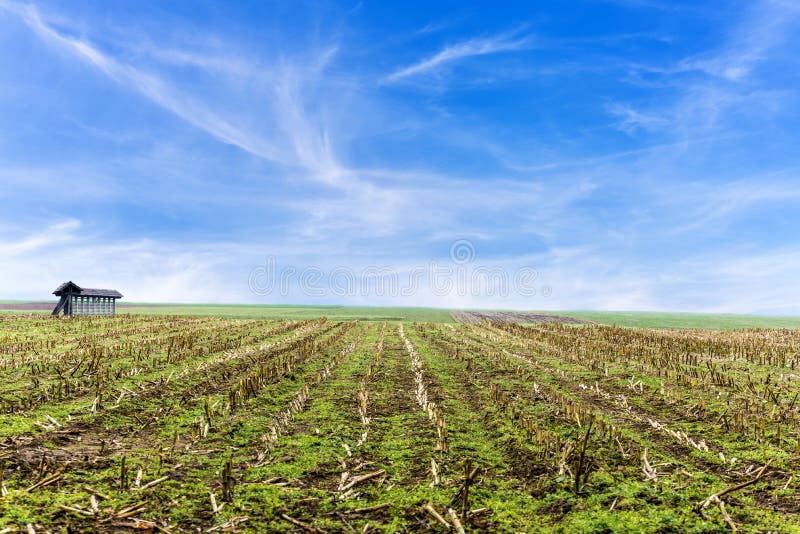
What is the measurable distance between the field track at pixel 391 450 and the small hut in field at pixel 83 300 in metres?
48.7

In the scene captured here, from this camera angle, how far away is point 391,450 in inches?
368

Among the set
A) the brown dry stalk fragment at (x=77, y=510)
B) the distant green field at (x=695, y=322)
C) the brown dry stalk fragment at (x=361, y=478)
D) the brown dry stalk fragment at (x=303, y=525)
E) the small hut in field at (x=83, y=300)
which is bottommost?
the brown dry stalk fragment at (x=303, y=525)

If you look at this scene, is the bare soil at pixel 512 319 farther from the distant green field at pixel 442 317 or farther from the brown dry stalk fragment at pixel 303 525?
the brown dry stalk fragment at pixel 303 525

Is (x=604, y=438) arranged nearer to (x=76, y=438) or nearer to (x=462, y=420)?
(x=462, y=420)

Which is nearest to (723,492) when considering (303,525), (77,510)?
(303,525)

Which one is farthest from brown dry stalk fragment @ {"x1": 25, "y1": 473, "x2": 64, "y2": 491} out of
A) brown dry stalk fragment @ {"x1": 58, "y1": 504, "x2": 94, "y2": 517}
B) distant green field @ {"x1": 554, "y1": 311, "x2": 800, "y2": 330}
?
distant green field @ {"x1": 554, "y1": 311, "x2": 800, "y2": 330}

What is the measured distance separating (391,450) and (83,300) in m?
65.6

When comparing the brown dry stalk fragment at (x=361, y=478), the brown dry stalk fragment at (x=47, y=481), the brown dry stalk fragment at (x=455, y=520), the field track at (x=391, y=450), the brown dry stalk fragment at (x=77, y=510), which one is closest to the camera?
the brown dry stalk fragment at (x=455, y=520)

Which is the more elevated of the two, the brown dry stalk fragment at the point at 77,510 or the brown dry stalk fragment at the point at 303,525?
the brown dry stalk fragment at the point at 77,510

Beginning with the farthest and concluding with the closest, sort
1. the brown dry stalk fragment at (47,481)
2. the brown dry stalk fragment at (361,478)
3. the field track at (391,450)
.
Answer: the brown dry stalk fragment at (361,478)
the brown dry stalk fragment at (47,481)
the field track at (391,450)

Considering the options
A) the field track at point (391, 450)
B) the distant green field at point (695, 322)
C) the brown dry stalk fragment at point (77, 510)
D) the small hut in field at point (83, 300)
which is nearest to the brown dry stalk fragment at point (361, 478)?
the field track at point (391, 450)

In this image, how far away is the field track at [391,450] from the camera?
269 inches

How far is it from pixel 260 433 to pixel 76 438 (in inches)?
146

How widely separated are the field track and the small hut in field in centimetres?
4874
